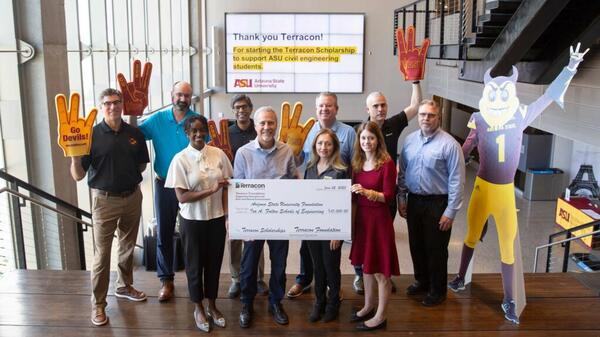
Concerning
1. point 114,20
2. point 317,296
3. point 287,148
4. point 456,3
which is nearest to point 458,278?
point 317,296

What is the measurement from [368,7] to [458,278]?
A: 1042cm

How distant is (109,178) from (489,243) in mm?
7449

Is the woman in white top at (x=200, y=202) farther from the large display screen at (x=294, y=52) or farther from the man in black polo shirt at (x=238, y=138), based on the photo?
the large display screen at (x=294, y=52)

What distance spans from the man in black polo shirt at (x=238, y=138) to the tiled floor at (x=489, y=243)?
9.42ft

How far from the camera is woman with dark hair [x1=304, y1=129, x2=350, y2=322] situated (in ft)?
12.3

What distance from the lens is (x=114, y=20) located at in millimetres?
7766

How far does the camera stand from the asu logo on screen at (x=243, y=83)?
1413 centimetres

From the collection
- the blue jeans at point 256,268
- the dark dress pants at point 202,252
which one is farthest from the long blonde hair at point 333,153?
the dark dress pants at point 202,252

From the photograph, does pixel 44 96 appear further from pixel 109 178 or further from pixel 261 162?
pixel 261 162

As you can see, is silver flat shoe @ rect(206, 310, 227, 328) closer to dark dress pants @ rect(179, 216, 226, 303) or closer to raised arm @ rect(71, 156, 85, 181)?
dark dress pants @ rect(179, 216, 226, 303)

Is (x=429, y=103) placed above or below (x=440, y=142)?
above

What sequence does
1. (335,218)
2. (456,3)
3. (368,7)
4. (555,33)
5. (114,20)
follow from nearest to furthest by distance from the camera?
1. (335,218)
2. (555,33)
3. (114,20)
4. (456,3)
5. (368,7)

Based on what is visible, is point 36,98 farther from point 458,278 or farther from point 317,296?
point 458,278

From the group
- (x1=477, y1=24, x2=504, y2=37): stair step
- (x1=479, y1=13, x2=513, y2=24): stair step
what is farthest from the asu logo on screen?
(x1=479, y1=13, x2=513, y2=24): stair step
